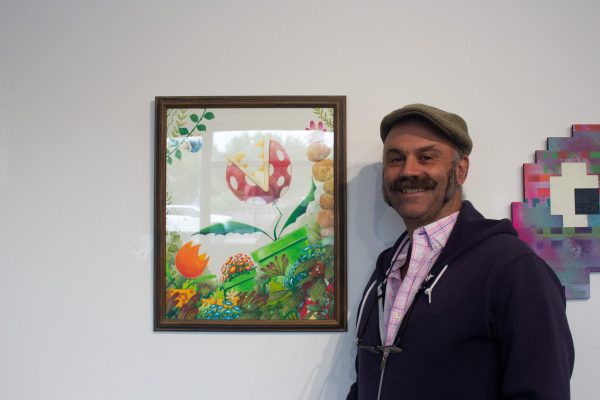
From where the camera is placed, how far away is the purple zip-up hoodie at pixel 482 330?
0.81 m

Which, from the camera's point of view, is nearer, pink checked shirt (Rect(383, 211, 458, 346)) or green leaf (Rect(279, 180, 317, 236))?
pink checked shirt (Rect(383, 211, 458, 346))

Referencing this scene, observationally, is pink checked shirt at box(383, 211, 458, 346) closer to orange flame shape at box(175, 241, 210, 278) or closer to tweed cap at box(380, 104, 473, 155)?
tweed cap at box(380, 104, 473, 155)

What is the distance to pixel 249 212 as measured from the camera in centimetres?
127

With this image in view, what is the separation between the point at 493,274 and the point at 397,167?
328 millimetres

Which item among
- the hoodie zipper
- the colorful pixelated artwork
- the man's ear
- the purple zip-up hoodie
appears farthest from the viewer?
the colorful pixelated artwork

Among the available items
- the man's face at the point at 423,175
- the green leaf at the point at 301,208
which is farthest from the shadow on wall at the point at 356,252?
the man's face at the point at 423,175

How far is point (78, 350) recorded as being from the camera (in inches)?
50.7

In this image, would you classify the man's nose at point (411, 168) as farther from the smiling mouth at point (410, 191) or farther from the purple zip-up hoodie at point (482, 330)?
the purple zip-up hoodie at point (482, 330)

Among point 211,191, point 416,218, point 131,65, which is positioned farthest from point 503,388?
point 131,65

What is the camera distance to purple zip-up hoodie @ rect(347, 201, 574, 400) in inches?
31.8

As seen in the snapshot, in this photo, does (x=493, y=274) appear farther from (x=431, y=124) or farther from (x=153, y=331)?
(x=153, y=331)

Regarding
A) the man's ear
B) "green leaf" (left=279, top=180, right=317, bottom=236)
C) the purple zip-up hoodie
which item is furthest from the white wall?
the purple zip-up hoodie

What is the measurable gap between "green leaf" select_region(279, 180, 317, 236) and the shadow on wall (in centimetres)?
11

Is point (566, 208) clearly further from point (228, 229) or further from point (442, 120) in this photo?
point (228, 229)
